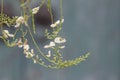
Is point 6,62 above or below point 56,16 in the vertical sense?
below

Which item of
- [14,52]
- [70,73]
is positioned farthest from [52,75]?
[14,52]

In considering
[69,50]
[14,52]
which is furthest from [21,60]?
[69,50]

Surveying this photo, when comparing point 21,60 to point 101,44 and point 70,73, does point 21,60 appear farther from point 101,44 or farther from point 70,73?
point 101,44

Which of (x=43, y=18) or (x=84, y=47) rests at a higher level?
(x=43, y=18)

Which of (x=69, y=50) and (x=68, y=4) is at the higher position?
(x=68, y=4)

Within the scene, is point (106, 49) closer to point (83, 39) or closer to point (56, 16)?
point (83, 39)

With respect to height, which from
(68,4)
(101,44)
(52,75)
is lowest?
(52,75)
